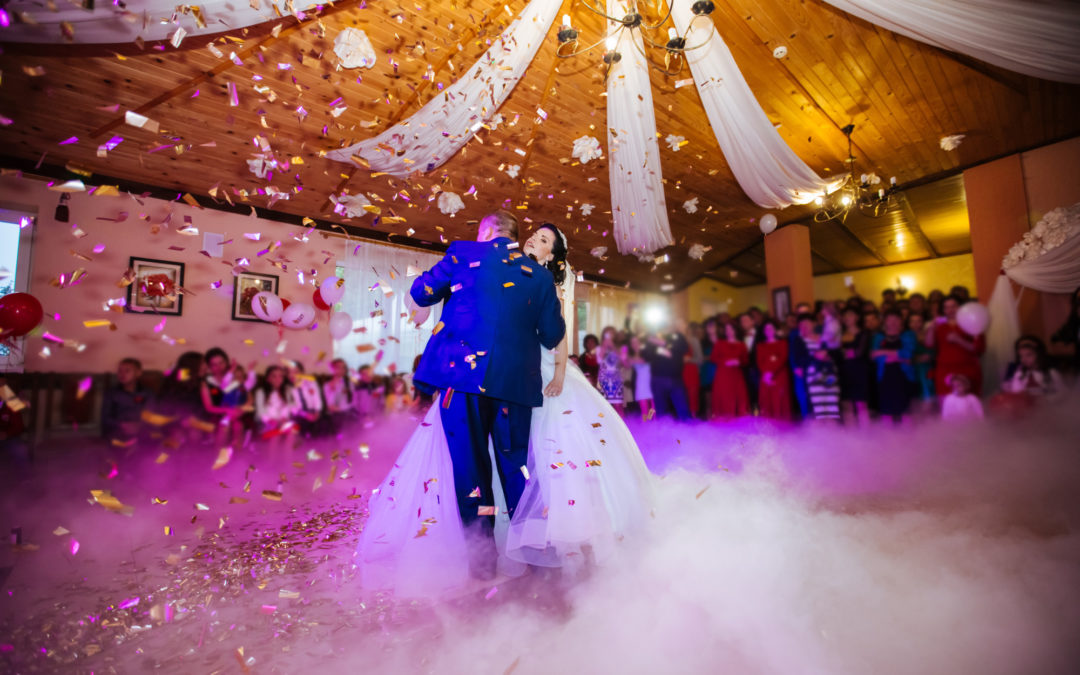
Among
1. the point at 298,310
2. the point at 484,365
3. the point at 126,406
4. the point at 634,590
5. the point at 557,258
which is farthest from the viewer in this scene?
the point at 298,310

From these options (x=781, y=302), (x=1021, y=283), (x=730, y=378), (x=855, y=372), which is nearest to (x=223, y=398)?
(x=730, y=378)

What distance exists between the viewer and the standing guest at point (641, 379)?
6098 mm

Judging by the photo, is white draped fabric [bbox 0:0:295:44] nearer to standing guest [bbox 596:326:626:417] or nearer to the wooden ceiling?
the wooden ceiling

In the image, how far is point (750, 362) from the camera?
18.9ft

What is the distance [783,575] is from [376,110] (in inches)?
169

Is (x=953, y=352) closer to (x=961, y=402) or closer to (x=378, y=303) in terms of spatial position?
(x=961, y=402)

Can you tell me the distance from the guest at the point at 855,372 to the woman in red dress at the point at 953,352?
0.55m

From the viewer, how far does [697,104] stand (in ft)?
14.2

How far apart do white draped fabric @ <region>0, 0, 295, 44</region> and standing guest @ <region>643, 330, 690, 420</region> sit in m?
4.75

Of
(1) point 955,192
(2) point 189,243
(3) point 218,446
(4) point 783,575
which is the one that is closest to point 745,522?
(4) point 783,575

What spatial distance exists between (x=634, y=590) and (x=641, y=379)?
4833 millimetres

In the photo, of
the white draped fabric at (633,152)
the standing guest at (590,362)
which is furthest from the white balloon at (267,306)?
the white draped fabric at (633,152)

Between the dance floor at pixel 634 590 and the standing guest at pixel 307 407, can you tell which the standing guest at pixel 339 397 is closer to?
the standing guest at pixel 307 407

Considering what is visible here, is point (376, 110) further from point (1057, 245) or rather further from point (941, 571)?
point (1057, 245)
